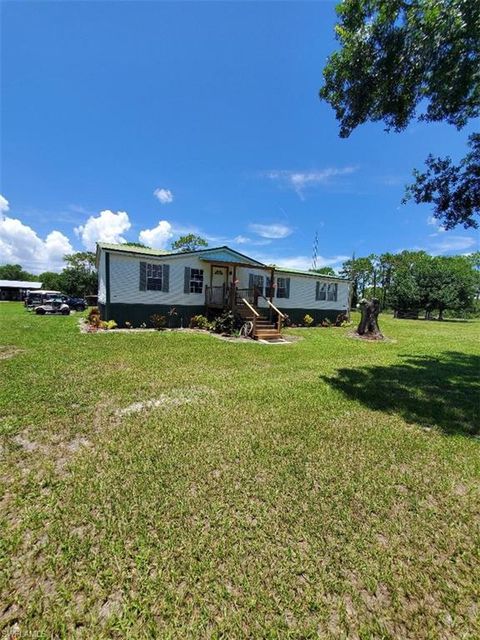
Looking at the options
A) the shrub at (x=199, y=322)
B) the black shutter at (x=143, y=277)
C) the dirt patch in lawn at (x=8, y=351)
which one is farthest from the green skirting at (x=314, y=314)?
the dirt patch in lawn at (x=8, y=351)

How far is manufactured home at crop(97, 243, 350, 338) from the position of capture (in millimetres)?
12703

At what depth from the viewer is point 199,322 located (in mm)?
14125

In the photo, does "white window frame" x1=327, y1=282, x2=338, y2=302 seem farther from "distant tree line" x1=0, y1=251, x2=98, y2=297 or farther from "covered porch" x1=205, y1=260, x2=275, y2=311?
"distant tree line" x1=0, y1=251, x2=98, y2=297

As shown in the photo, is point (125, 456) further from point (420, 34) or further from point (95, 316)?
point (95, 316)

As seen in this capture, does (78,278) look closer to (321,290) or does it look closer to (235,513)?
(321,290)

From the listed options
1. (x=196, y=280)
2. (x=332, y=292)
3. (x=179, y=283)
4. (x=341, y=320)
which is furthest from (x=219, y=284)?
(x=341, y=320)

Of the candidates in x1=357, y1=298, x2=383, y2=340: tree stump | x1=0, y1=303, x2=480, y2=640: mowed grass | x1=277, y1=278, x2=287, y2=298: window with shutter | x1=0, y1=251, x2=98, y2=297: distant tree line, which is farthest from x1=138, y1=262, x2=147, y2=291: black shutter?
x1=0, y1=251, x2=98, y2=297: distant tree line

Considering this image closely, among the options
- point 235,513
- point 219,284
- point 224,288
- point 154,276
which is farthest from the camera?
point 219,284

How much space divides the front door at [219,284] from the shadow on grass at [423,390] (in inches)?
343

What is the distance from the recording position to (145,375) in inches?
245

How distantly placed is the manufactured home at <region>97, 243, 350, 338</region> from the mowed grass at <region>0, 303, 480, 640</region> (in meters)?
7.84

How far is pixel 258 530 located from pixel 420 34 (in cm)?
797

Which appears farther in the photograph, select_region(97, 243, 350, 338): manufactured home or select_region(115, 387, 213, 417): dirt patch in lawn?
select_region(97, 243, 350, 338): manufactured home

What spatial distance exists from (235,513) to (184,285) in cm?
1240
